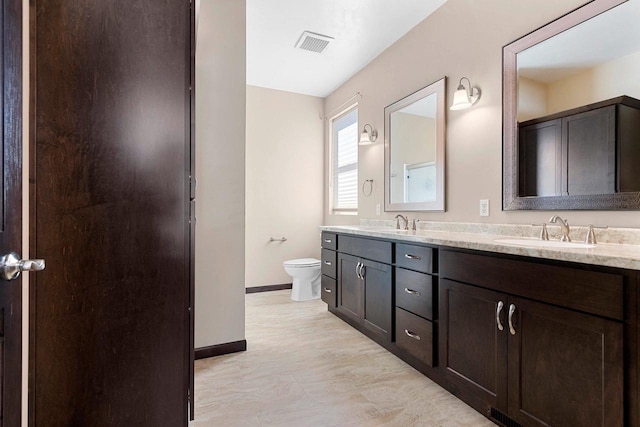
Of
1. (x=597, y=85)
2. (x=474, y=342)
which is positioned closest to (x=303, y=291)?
(x=474, y=342)

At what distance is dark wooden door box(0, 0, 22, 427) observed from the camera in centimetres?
72

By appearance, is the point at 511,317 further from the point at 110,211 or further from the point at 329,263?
the point at 329,263

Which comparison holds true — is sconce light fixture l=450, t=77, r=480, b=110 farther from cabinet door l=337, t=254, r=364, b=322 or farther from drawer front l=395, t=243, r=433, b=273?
cabinet door l=337, t=254, r=364, b=322

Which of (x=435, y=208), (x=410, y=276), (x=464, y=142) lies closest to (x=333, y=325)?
(x=410, y=276)

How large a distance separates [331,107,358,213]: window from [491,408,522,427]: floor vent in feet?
8.47

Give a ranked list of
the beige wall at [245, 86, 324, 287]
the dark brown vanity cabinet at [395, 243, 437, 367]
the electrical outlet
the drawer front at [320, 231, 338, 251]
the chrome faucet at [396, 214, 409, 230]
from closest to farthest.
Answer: the dark brown vanity cabinet at [395, 243, 437, 367]
the electrical outlet
the chrome faucet at [396, 214, 409, 230]
the drawer front at [320, 231, 338, 251]
the beige wall at [245, 86, 324, 287]

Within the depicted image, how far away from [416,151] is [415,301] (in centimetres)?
139

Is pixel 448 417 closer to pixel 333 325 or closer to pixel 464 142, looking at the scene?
pixel 333 325

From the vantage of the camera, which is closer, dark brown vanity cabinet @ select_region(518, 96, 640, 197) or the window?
dark brown vanity cabinet @ select_region(518, 96, 640, 197)

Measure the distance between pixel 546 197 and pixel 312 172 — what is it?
3.07 m

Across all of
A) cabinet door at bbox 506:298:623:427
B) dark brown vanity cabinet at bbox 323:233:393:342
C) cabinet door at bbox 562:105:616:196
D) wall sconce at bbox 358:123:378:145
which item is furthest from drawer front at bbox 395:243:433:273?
wall sconce at bbox 358:123:378:145

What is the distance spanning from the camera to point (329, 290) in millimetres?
3123

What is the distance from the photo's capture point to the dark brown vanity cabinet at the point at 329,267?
3.04 meters

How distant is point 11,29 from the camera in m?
0.76
